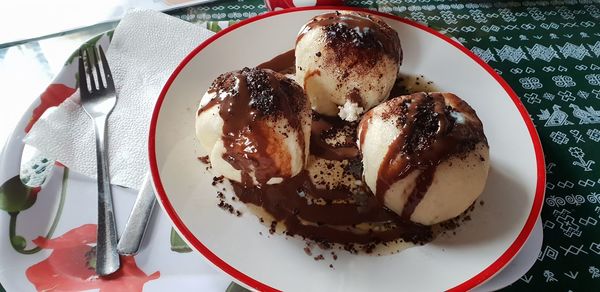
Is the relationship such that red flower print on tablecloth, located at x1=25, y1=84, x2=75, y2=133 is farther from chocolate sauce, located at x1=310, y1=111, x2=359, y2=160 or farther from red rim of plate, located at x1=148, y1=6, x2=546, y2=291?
chocolate sauce, located at x1=310, y1=111, x2=359, y2=160

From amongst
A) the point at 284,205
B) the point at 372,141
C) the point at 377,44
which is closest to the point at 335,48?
the point at 377,44

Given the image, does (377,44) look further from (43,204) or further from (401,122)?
(43,204)

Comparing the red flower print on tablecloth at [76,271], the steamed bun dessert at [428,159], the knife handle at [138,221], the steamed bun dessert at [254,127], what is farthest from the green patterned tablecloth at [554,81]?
the red flower print on tablecloth at [76,271]

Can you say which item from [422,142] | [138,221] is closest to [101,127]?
[138,221]

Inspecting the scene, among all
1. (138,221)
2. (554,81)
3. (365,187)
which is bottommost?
(554,81)

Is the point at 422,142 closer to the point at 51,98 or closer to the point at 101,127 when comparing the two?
the point at 101,127

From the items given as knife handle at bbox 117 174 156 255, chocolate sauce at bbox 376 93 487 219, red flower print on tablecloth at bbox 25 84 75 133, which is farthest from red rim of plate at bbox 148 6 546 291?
red flower print on tablecloth at bbox 25 84 75 133
